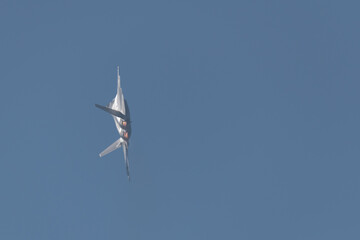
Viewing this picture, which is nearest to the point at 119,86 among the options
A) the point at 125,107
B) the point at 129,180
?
the point at 125,107

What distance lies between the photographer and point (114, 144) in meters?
171

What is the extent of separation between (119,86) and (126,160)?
13.0 meters

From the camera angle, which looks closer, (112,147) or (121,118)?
(121,118)

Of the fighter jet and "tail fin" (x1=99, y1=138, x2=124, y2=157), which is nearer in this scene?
the fighter jet

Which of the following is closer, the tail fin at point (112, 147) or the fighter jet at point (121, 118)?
the fighter jet at point (121, 118)

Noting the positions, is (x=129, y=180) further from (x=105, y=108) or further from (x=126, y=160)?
(x=105, y=108)

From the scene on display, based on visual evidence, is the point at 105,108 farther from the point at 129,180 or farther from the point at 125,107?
the point at 129,180

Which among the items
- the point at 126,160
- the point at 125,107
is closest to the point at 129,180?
the point at 126,160

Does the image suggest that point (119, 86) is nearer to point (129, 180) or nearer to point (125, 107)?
point (125, 107)

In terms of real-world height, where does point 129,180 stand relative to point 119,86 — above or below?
below

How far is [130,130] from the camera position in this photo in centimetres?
16612

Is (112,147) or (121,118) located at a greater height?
(121,118)

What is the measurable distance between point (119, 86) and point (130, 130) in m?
7.77

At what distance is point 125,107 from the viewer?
163500mm
